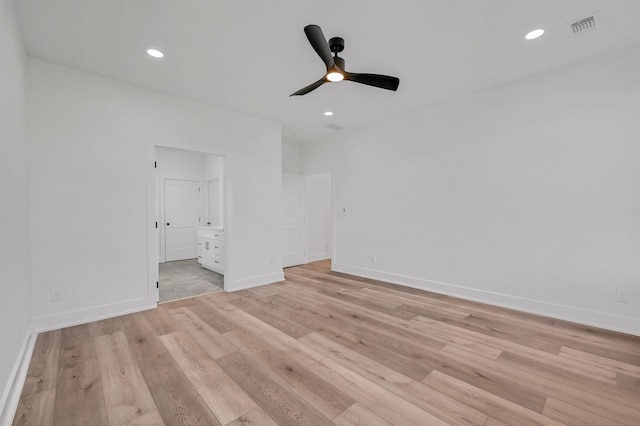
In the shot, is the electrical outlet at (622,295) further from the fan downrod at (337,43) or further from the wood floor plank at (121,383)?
the wood floor plank at (121,383)

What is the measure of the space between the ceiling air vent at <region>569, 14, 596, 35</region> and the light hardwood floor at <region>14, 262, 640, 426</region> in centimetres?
285

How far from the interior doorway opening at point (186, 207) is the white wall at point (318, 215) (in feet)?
6.84

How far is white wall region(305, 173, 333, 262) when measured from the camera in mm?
6680

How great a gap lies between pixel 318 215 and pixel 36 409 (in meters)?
5.63

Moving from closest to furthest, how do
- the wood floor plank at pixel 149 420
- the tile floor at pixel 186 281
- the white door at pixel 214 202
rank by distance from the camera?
the wood floor plank at pixel 149 420 < the tile floor at pixel 186 281 < the white door at pixel 214 202

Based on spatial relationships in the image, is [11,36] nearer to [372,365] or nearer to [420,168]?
[372,365]

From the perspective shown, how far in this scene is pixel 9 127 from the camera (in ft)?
6.41

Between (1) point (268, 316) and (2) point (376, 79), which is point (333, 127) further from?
(1) point (268, 316)

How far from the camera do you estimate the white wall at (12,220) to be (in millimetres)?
1689

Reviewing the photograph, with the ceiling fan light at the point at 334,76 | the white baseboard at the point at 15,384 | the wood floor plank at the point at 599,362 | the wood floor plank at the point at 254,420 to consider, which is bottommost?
the wood floor plank at the point at 599,362

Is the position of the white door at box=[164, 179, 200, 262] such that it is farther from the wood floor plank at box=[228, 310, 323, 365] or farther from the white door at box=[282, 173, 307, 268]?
the wood floor plank at box=[228, 310, 323, 365]

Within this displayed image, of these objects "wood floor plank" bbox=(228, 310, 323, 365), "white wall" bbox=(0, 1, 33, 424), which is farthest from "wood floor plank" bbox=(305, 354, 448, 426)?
"white wall" bbox=(0, 1, 33, 424)

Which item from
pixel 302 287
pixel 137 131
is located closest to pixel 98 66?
pixel 137 131

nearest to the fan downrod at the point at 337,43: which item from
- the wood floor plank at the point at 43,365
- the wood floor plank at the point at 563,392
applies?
the wood floor plank at the point at 563,392
